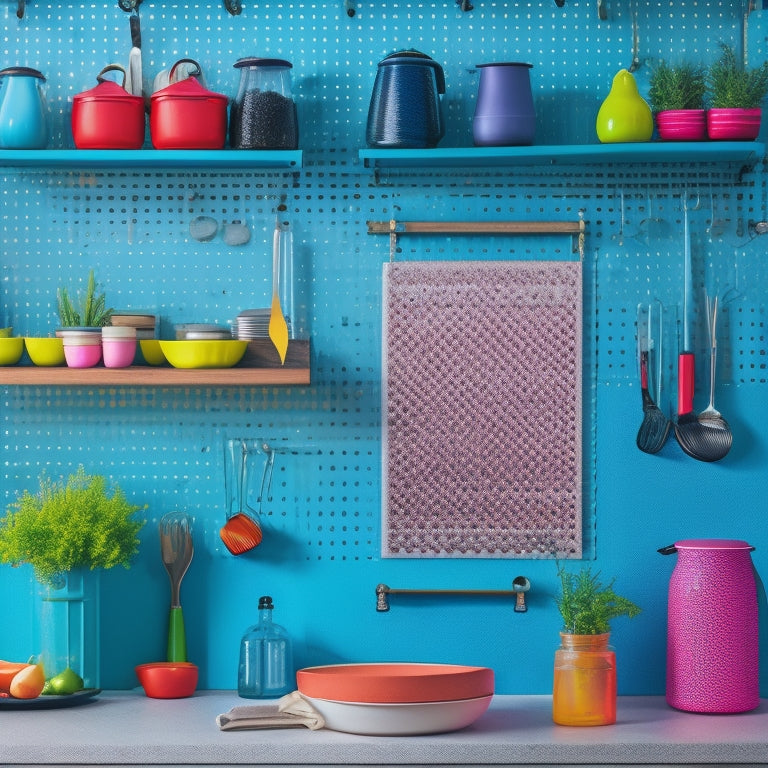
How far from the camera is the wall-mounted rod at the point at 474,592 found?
2346mm

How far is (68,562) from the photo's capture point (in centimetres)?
220

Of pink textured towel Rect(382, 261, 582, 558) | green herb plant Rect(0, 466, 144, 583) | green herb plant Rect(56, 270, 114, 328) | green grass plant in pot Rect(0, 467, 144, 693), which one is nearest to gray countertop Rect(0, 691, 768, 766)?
green grass plant in pot Rect(0, 467, 144, 693)

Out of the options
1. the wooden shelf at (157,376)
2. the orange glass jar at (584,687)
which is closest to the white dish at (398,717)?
the orange glass jar at (584,687)

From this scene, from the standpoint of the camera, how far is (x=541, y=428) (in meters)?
2.37

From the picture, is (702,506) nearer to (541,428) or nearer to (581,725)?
(541,428)

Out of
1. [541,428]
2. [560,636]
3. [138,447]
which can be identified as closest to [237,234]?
[138,447]

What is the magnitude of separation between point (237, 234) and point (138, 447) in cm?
51

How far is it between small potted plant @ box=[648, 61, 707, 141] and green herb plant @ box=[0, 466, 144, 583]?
4.43ft

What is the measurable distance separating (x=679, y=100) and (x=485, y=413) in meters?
0.76

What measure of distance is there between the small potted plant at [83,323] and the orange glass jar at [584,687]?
110 cm

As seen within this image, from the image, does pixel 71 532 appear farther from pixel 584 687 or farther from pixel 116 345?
pixel 584 687

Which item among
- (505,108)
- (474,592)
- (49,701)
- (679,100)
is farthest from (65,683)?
(679,100)

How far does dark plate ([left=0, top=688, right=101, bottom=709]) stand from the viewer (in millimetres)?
2096

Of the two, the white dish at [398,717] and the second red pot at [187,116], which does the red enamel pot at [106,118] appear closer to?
the second red pot at [187,116]
